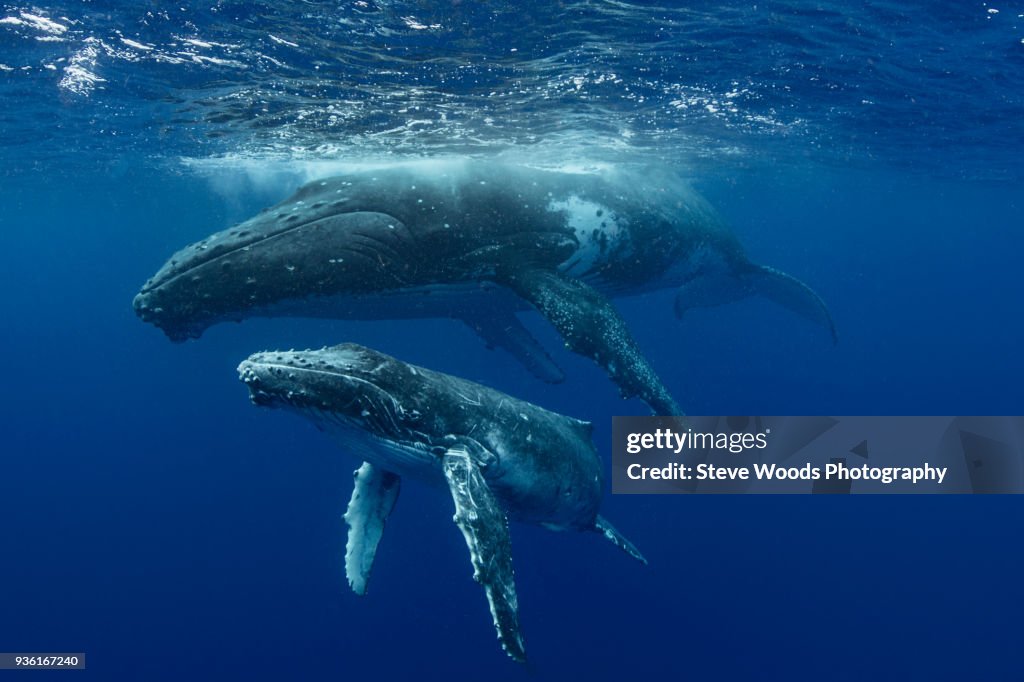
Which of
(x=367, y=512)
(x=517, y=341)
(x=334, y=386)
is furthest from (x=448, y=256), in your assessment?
(x=334, y=386)

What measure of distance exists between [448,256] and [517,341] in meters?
4.04

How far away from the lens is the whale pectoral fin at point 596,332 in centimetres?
905

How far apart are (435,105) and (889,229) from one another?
10174cm

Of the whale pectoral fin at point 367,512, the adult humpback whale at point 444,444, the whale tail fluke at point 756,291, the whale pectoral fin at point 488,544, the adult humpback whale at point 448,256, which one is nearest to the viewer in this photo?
the whale pectoral fin at point 488,544

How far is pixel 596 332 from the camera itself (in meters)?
9.12

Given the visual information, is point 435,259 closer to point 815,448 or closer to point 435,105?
point 435,105

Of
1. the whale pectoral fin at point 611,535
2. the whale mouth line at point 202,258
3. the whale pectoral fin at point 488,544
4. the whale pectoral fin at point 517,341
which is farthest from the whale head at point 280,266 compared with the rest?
the whale pectoral fin at point 611,535

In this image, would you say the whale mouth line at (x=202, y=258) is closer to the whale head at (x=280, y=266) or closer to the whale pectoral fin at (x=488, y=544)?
the whale head at (x=280, y=266)

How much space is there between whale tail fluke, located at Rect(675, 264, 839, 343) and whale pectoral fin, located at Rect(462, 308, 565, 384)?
18.2ft

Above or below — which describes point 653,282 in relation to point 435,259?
below

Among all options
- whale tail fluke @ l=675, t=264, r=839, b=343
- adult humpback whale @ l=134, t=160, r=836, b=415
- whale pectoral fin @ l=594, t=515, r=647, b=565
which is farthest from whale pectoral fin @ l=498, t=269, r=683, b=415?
whale tail fluke @ l=675, t=264, r=839, b=343

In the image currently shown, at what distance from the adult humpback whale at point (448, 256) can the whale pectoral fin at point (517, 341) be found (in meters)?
0.10

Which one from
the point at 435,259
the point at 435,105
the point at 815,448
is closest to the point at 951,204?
the point at 815,448

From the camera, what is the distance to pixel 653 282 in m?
13.6
